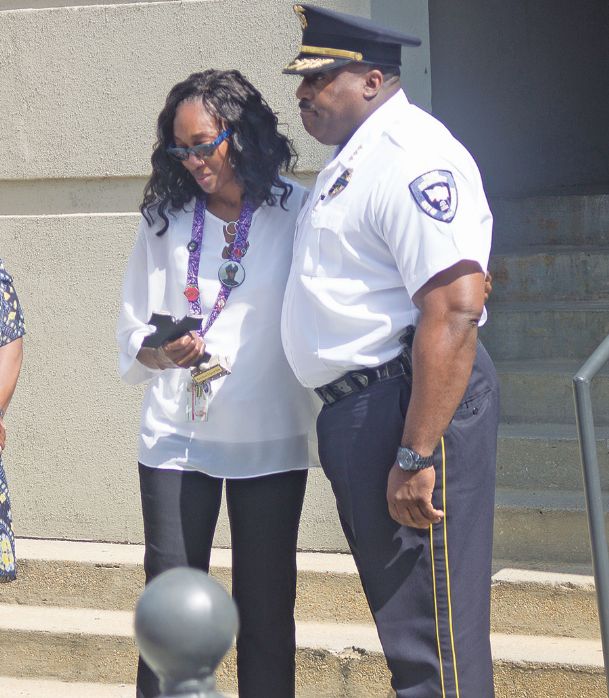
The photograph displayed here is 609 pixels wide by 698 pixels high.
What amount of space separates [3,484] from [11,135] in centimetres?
180

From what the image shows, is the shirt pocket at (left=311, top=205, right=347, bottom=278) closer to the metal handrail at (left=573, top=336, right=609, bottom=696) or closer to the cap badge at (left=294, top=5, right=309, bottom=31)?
the cap badge at (left=294, top=5, right=309, bottom=31)

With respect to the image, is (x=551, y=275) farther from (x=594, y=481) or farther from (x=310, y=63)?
(x=310, y=63)

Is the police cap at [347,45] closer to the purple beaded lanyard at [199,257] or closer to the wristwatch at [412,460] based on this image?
the purple beaded lanyard at [199,257]

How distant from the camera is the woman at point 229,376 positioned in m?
2.97

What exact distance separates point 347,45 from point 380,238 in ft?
1.58

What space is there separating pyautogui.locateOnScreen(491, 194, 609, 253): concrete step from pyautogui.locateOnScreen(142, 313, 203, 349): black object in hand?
3167 millimetres

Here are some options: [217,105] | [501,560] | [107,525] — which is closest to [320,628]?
[501,560]

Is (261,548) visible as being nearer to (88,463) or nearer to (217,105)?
(217,105)

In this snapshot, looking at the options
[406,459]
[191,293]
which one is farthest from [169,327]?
[406,459]

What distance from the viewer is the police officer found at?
2.49m

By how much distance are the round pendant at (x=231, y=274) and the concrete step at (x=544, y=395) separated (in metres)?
2.07

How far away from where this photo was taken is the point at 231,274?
2975mm

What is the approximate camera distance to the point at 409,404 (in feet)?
8.35

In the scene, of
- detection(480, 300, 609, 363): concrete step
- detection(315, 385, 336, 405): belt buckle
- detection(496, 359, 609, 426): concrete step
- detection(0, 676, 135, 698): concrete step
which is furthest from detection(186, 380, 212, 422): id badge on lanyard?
detection(480, 300, 609, 363): concrete step
